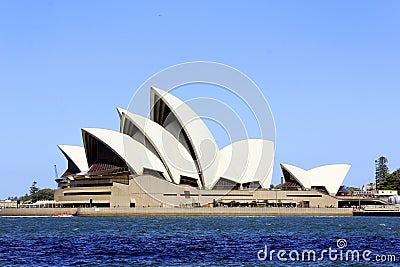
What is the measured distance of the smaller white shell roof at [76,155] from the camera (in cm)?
11375

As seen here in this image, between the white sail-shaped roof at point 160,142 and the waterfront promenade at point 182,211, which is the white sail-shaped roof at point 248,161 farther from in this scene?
the waterfront promenade at point 182,211

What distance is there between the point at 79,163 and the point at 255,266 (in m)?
85.7

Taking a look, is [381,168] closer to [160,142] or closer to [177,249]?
[160,142]

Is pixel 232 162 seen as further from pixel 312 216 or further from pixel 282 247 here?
pixel 282 247

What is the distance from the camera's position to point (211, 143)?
362 feet

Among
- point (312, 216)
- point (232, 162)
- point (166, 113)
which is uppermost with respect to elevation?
point (166, 113)

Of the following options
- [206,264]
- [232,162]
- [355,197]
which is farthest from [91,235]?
[355,197]

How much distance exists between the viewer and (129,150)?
105m

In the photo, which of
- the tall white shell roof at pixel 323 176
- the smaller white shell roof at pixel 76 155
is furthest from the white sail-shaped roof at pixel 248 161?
the smaller white shell roof at pixel 76 155

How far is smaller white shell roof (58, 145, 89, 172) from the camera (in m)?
114

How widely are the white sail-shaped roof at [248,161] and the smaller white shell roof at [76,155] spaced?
912 inches

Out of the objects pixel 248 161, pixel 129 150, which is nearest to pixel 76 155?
pixel 129 150

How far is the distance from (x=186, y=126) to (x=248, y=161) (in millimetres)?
20272

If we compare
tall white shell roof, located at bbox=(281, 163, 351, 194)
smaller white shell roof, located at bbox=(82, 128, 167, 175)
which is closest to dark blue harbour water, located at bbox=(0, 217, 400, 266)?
smaller white shell roof, located at bbox=(82, 128, 167, 175)
